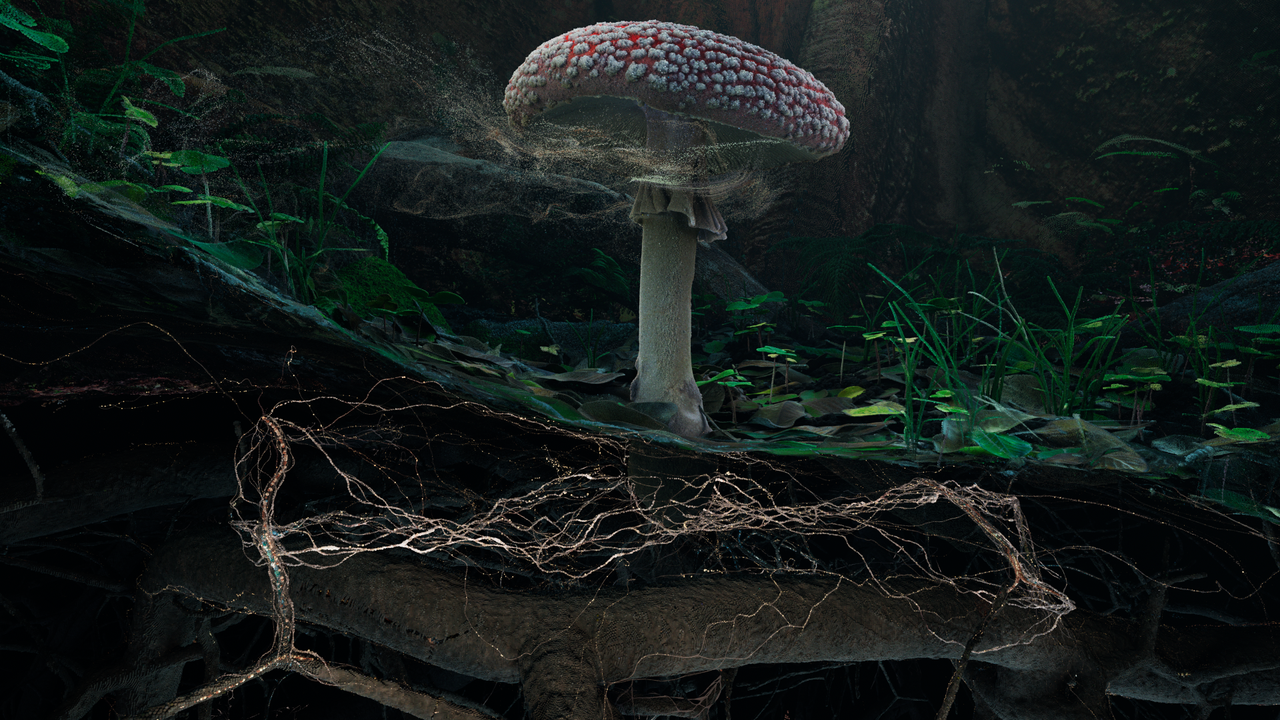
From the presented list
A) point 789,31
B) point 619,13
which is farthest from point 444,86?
point 789,31

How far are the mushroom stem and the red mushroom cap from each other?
1.68 feet

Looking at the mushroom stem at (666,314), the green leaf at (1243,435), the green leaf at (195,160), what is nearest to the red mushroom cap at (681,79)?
the mushroom stem at (666,314)

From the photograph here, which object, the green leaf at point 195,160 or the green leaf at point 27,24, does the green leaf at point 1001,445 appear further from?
the green leaf at point 27,24

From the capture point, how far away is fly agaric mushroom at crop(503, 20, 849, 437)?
1495 mm

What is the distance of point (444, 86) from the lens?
112 inches

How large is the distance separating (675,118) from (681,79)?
0.34 meters

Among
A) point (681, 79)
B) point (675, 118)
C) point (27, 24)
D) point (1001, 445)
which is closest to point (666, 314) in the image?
point (675, 118)

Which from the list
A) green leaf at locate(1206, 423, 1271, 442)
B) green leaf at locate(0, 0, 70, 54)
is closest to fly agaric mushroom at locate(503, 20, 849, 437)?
green leaf at locate(0, 0, 70, 54)

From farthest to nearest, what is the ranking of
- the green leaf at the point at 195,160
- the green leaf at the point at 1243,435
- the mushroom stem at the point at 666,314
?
the mushroom stem at the point at 666,314 < the green leaf at the point at 195,160 < the green leaf at the point at 1243,435

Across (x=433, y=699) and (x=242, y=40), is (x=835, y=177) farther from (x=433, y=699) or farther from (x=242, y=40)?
(x=433, y=699)

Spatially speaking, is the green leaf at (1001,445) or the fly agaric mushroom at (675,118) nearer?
the green leaf at (1001,445)

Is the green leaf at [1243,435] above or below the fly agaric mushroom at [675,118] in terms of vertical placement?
below

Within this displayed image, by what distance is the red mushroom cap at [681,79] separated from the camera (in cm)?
148

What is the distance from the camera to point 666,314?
2.03 m
